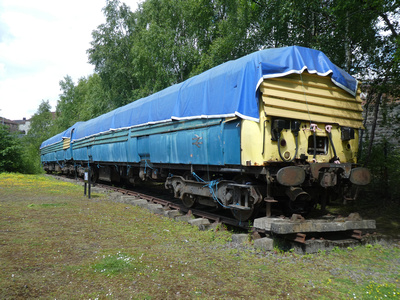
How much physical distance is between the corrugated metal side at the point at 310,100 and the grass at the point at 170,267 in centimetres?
259

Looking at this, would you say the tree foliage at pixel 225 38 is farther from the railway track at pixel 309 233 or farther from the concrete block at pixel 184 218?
the concrete block at pixel 184 218

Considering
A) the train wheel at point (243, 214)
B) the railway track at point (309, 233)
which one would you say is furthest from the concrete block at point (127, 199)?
the railway track at point (309, 233)

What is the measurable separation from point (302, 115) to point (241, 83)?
136cm

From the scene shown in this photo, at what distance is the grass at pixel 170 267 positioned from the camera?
3.76 meters

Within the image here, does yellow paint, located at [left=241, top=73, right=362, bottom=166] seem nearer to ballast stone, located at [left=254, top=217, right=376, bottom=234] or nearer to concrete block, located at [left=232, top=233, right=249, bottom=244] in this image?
ballast stone, located at [left=254, top=217, right=376, bottom=234]

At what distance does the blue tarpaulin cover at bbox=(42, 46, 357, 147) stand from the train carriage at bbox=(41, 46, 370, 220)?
20mm

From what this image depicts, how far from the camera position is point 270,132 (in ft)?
18.5

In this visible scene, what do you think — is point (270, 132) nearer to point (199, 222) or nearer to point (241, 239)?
point (241, 239)

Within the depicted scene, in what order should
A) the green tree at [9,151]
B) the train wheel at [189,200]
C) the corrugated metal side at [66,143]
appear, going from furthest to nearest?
the green tree at [9,151], the corrugated metal side at [66,143], the train wheel at [189,200]

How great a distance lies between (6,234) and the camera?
6.41 metres

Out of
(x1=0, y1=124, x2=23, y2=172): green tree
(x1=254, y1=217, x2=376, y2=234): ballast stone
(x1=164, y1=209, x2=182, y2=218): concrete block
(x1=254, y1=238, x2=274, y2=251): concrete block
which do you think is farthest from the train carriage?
(x1=0, y1=124, x2=23, y2=172): green tree

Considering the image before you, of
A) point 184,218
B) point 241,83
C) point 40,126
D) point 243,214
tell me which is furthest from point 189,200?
point 40,126

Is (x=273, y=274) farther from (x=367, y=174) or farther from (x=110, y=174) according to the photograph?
(x=110, y=174)

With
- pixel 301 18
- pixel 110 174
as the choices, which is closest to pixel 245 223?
pixel 301 18
